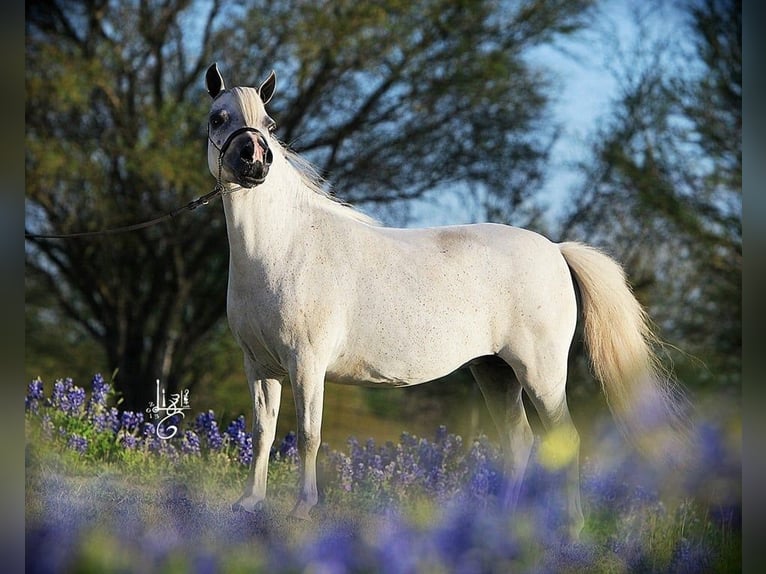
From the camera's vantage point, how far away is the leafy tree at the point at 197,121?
5.38 metres

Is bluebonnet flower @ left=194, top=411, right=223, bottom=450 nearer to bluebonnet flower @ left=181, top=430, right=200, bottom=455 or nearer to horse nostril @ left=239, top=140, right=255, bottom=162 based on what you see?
bluebonnet flower @ left=181, top=430, right=200, bottom=455

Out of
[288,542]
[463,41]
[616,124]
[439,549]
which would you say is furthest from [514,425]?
[463,41]

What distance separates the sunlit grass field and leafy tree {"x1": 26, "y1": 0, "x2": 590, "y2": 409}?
1.10 metres

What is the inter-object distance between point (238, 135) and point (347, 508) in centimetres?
163

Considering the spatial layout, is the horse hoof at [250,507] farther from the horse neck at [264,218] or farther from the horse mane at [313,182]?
the horse mane at [313,182]

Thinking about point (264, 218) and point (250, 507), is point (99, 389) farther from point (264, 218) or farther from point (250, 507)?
point (264, 218)

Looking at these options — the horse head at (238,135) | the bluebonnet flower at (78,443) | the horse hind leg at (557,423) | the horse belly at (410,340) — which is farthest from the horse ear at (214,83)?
the bluebonnet flower at (78,443)

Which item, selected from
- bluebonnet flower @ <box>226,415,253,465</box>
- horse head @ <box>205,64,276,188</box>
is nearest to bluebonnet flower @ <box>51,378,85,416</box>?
bluebonnet flower @ <box>226,415,253,465</box>

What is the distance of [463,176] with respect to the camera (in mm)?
5438

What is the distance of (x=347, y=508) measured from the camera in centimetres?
384

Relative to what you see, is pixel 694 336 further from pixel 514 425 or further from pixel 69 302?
pixel 69 302

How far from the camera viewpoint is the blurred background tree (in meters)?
5.26

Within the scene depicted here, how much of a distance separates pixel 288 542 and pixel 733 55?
3.76m

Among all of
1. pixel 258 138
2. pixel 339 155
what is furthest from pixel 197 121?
pixel 258 138
